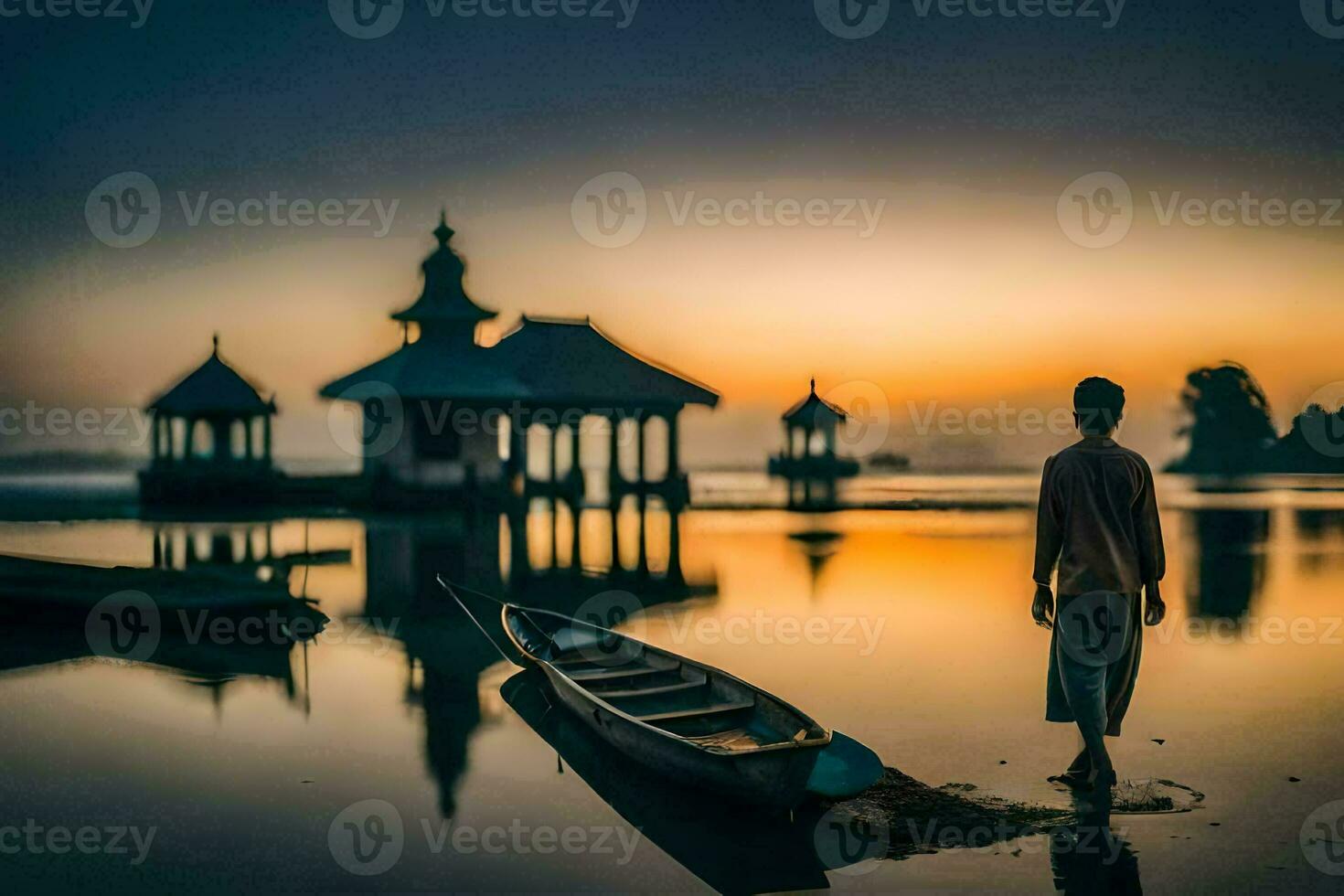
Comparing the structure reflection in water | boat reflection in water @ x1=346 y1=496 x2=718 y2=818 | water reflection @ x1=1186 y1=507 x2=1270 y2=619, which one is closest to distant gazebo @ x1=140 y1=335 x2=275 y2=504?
boat reflection in water @ x1=346 y1=496 x2=718 y2=818

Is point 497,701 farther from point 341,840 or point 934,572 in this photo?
point 934,572

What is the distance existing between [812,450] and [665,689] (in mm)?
41914

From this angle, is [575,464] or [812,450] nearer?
[575,464]

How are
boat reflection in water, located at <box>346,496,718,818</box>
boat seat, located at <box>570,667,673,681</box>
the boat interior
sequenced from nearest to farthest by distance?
the boat interior
boat seat, located at <box>570,667,673,681</box>
boat reflection in water, located at <box>346,496,718,818</box>

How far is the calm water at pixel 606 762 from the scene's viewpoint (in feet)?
16.9

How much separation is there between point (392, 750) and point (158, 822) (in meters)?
1.67

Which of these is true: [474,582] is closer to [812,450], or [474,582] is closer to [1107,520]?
[1107,520]

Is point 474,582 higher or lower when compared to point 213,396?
lower

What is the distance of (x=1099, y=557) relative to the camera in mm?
5344

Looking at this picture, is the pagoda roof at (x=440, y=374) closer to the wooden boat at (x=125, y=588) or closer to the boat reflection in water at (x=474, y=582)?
the boat reflection in water at (x=474, y=582)

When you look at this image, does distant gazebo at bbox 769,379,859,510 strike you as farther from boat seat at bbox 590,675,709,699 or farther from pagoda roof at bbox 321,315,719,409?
boat seat at bbox 590,675,709,699

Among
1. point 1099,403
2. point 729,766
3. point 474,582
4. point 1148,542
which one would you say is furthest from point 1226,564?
point 729,766

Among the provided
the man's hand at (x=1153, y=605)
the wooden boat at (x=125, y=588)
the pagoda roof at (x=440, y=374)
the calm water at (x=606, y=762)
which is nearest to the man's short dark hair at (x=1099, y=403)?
the man's hand at (x=1153, y=605)

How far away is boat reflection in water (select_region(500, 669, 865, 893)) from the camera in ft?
16.3
